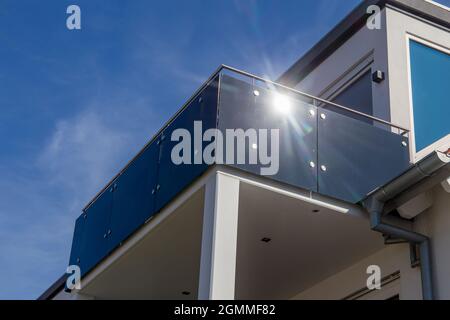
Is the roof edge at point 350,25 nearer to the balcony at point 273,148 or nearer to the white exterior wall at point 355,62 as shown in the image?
the white exterior wall at point 355,62

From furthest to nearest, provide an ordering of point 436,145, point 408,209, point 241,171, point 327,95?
1. point 327,95
2. point 436,145
3. point 408,209
4. point 241,171

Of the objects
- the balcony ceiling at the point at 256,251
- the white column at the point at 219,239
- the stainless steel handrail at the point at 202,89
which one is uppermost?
the stainless steel handrail at the point at 202,89

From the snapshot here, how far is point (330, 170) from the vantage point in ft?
29.4

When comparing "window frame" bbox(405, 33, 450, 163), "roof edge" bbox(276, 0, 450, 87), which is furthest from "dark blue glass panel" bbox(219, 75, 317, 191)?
"roof edge" bbox(276, 0, 450, 87)

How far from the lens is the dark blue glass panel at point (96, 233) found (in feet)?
35.8

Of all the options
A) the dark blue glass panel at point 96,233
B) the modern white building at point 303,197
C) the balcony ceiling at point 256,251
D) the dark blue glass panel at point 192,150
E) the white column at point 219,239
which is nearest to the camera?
the white column at point 219,239

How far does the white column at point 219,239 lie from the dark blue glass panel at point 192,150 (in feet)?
1.24

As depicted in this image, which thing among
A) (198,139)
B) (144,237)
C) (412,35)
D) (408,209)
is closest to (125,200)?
(144,237)

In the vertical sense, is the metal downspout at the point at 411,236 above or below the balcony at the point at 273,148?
below

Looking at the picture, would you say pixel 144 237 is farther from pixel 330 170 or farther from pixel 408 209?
pixel 408 209

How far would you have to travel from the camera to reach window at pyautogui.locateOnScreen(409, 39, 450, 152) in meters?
10.8

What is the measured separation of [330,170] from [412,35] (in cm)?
380

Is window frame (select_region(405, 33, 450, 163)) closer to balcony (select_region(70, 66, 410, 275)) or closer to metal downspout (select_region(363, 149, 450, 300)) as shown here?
balcony (select_region(70, 66, 410, 275))

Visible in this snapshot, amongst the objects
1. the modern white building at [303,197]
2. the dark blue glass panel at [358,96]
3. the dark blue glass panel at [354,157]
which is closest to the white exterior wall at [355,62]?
the modern white building at [303,197]
